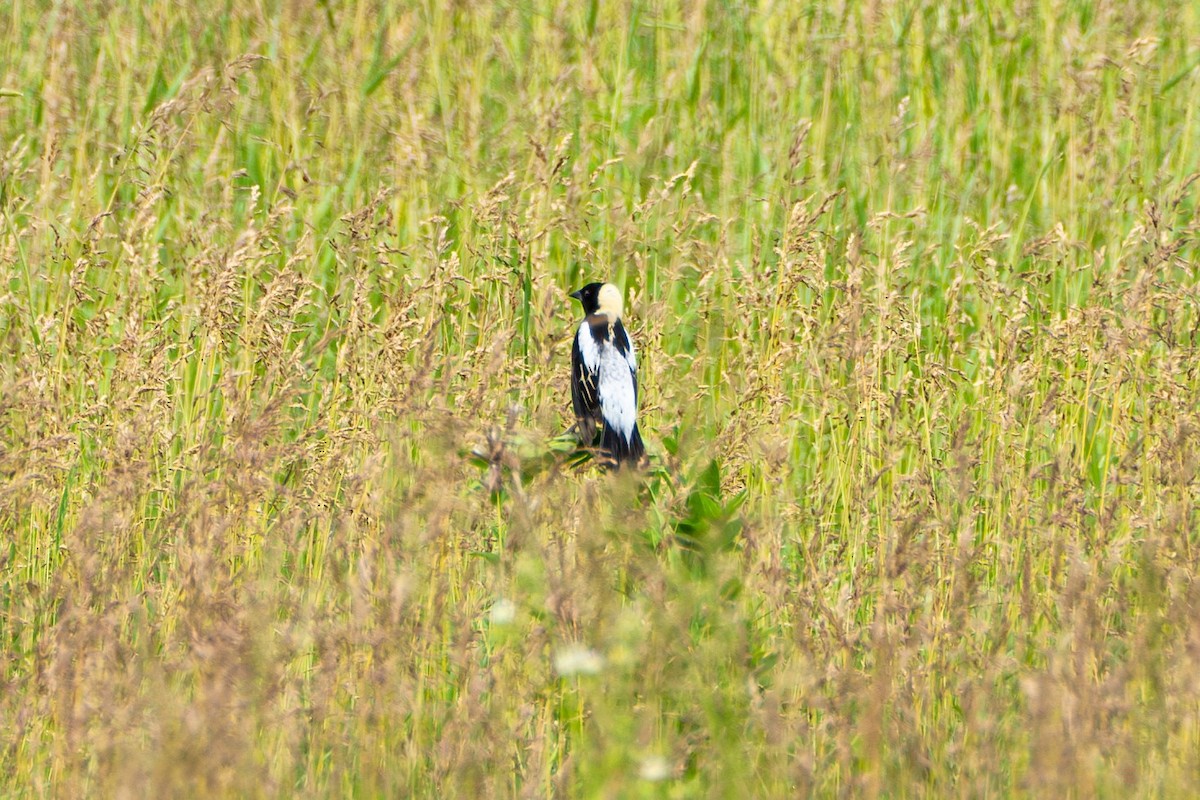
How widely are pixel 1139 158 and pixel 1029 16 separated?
0.88 meters

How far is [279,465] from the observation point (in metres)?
2.78

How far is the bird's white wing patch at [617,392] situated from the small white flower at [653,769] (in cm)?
125

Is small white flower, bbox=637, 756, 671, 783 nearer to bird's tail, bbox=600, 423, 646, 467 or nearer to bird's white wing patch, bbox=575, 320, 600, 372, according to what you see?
bird's tail, bbox=600, 423, 646, 467

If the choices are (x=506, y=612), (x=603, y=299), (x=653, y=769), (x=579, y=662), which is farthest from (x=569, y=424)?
(x=653, y=769)

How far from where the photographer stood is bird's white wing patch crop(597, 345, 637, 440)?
10.2 ft

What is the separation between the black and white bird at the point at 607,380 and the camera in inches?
120

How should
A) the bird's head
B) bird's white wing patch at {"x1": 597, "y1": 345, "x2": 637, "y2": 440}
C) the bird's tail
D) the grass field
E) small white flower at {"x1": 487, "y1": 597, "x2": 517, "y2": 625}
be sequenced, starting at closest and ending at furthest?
the grass field → small white flower at {"x1": 487, "y1": 597, "x2": 517, "y2": 625} → the bird's tail → bird's white wing patch at {"x1": 597, "y1": 345, "x2": 637, "y2": 440} → the bird's head

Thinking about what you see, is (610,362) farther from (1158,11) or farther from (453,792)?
(1158,11)

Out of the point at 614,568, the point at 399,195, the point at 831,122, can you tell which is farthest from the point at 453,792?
the point at 831,122

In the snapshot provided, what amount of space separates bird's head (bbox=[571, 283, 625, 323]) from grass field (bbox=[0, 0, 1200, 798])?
16 cm

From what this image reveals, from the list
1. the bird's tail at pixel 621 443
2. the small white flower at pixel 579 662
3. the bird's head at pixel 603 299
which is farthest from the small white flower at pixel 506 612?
the bird's head at pixel 603 299

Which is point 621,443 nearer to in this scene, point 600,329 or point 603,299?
point 600,329

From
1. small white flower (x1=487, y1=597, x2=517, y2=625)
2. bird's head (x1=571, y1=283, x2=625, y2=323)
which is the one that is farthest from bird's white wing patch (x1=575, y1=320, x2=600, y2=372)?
small white flower (x1=487, y1=597, x2=517, y2=625)

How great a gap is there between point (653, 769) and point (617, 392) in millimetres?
1409
